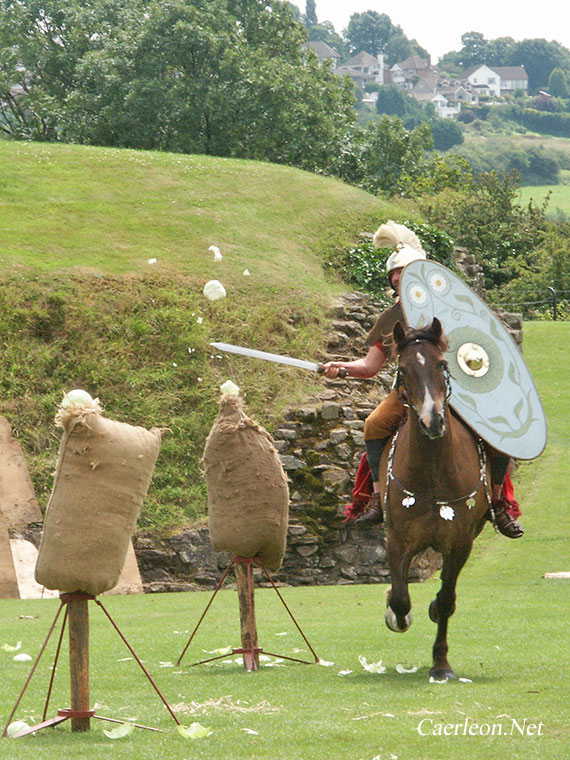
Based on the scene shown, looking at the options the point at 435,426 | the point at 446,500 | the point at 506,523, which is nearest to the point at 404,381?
the point at 435,426

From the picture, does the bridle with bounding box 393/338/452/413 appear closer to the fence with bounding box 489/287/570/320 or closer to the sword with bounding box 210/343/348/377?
the sword with bounding box 210/343/348/377

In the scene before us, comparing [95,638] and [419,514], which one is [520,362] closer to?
[419,514]

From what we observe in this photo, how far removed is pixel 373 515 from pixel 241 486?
42.9 inches

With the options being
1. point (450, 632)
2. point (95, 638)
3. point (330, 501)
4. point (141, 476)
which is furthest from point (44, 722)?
point (330, 501)

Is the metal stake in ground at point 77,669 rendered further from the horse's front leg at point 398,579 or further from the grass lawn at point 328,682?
the horse's front leg at point 398,579

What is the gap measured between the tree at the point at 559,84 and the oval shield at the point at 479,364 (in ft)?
620

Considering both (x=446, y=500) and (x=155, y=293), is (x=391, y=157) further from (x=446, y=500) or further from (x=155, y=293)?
(x=446, y=500)

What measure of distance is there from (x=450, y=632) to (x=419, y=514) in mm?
2837

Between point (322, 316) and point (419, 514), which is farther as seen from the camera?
point (322, 316)

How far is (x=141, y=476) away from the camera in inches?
240

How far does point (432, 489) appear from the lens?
24.2 ft

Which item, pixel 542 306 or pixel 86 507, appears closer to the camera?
pixel 86 507

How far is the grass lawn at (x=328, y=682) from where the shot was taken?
18.5ft

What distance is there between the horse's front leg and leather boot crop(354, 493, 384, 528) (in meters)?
0.73
